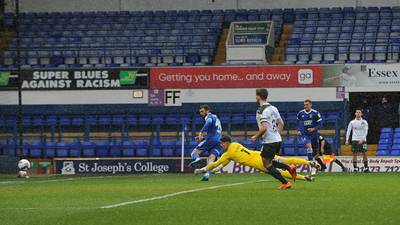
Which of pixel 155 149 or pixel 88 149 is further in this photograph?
pixel 88 149

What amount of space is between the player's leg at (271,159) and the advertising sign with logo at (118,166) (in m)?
16.7

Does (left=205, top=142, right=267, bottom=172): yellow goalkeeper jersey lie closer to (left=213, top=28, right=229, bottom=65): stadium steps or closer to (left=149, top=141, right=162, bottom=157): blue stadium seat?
(left=149, top=141, right=162, bottom=157): blue stadium seat

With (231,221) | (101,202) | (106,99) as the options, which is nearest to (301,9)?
(106,99)

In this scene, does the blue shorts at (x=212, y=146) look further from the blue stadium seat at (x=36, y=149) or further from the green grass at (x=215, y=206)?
the blue stadium seat at (x=36, y=149)

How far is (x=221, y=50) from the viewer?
44.9 meters

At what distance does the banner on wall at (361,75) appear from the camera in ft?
127

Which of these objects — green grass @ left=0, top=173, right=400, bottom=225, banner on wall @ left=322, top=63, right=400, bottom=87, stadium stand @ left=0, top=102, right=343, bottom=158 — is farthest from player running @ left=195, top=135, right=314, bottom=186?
banner on wall @ left=322, top=63, right=400, bottom=87

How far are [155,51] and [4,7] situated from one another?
10958 millimetres

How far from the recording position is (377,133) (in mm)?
40594

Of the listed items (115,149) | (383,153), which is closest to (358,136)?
(383,153)

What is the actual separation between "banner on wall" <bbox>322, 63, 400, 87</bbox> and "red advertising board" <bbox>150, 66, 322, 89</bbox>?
0.45 metres

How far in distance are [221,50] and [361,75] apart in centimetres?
820

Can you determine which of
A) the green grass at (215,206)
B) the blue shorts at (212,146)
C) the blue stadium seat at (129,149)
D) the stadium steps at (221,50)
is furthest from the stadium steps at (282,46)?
the green grass at (215,206)

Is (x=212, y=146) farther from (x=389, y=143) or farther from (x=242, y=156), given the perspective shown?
(x=389, y=143)
